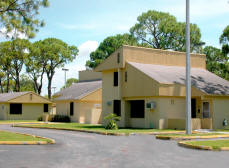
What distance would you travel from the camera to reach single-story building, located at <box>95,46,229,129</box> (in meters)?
30.1

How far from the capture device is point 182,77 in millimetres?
33062

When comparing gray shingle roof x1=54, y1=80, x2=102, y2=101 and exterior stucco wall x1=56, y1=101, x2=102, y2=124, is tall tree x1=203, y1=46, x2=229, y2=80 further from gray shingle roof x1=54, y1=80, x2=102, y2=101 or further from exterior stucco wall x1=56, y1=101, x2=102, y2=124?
exterior stucco wall x1=56, y1=101, x2=102, y2=124

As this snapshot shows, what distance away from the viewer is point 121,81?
112ft

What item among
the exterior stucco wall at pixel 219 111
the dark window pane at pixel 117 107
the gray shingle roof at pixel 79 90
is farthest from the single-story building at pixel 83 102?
the exterior stucco wall at pixel 219 111

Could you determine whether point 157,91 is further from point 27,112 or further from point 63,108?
point 27,112

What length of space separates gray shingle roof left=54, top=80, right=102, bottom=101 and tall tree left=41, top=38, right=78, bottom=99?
19654 mm

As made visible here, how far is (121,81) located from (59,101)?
17.2m

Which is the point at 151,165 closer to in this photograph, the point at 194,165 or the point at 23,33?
the point at 194,165

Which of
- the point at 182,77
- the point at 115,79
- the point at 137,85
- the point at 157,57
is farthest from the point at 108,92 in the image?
the point at 182,77

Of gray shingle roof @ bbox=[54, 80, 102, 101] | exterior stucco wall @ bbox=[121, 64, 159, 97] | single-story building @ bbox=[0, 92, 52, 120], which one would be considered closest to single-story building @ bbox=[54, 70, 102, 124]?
gray shingle roof @ bbox=[54, 80, 102, 101]

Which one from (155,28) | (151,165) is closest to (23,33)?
(151,165)

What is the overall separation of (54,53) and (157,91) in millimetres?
44621

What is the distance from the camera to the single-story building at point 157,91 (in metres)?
30.1

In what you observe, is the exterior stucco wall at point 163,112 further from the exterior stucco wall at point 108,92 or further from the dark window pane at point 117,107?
the exterior stucco wall at point 108,92
